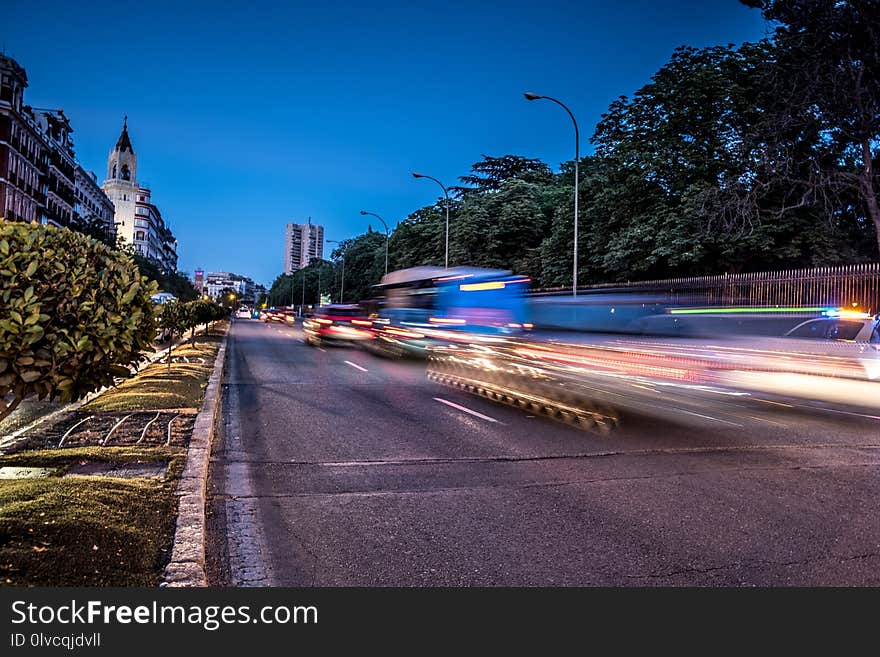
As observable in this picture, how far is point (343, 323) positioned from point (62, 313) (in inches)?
988

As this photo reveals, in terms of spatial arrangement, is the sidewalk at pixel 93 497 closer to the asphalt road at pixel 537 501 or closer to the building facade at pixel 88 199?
the asphalt road at pixel 537 501

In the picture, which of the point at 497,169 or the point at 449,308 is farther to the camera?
the point at 497,169

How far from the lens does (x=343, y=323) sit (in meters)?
29.3

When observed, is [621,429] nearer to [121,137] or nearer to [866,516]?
[866,516]

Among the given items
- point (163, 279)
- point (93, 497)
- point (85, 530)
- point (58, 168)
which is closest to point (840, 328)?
point (93, 497)

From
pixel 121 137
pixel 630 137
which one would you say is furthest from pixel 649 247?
pixel 121 137

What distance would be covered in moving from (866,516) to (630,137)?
34554 mm

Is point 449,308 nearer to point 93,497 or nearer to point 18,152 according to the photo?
point 93,497

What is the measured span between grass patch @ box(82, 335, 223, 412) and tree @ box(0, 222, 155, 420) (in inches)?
112

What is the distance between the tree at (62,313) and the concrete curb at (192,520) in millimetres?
1184

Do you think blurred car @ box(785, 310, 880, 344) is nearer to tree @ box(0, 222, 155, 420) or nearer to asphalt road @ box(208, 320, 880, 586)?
asphalt road @ box(208, 320, 880, 586)

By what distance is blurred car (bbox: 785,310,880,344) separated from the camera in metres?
13.8

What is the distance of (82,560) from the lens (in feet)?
12.5

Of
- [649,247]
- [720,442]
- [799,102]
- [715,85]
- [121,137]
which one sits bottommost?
[720,442]
